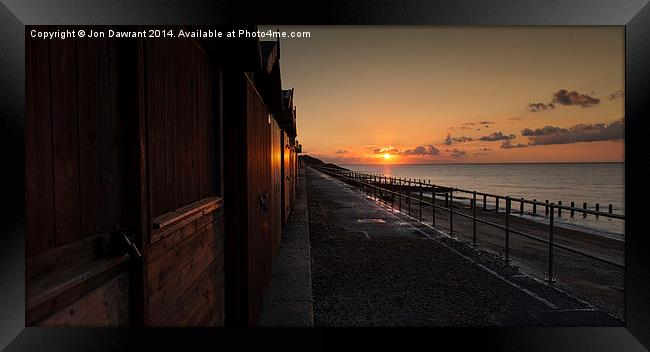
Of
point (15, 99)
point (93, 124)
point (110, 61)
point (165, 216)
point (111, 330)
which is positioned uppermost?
point (110, 61)

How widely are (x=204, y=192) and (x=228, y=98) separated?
93 centimetres

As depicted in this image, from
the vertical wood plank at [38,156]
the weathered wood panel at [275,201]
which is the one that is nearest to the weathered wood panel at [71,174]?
the vertical wood plank at [38,156]

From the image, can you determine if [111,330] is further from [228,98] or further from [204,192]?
[228,98]

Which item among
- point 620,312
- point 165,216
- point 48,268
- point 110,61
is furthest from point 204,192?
point 620,312

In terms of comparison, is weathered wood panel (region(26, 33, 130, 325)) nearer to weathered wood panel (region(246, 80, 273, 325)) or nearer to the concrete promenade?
weathered wood panel (region(246, 80, 273, 325))

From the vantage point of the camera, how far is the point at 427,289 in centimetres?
441

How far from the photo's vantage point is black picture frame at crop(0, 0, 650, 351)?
138 centimetres

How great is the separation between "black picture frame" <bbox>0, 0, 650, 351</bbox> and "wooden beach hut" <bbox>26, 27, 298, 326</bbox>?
149mm

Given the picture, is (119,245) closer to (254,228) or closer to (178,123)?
(178,123)

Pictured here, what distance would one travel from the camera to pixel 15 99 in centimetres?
139

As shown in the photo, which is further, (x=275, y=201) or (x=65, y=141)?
(x=275, y=201)

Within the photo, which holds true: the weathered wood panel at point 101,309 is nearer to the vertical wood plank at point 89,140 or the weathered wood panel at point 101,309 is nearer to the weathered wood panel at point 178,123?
the vertical wood plank at point 89,140

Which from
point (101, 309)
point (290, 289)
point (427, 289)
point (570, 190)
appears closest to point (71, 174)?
point (101, 309)
